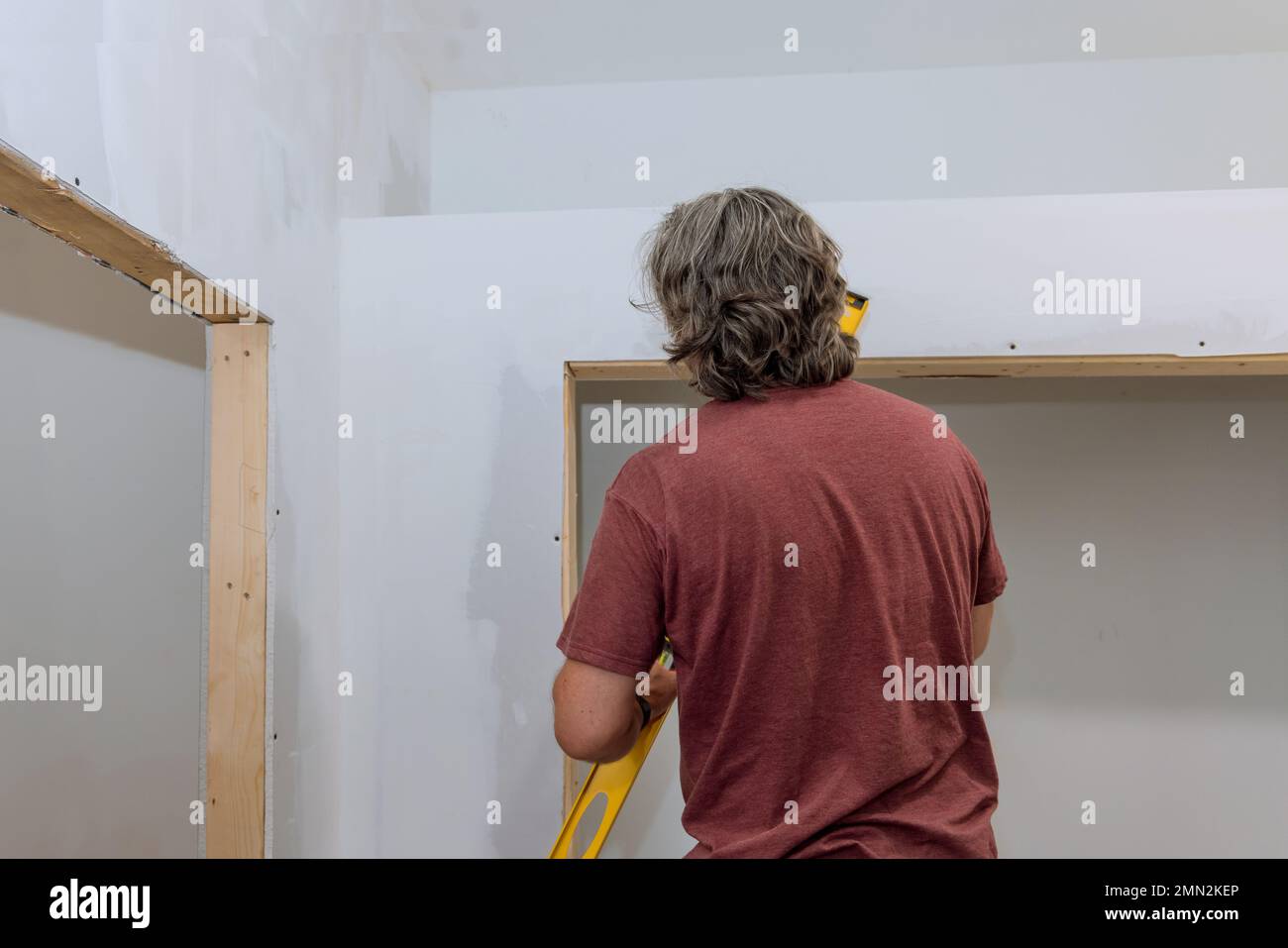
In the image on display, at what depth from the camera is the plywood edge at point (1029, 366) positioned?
175cm

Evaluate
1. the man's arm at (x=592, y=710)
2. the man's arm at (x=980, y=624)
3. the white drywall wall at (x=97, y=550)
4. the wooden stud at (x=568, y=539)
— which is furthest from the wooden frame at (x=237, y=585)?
the man's arm at (x=980, y=624)

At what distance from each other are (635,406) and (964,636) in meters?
1.68

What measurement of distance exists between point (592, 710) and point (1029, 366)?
1319 millimetres

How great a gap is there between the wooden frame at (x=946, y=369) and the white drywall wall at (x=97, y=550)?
816 mm

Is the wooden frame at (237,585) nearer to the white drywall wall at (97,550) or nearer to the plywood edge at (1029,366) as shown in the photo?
the white drywall wall at (97,550)

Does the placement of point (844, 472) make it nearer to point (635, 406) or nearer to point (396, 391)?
point (396, 391)

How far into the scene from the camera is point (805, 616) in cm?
88

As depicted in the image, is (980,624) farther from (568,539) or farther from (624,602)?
(568,539)

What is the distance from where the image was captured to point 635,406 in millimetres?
2521

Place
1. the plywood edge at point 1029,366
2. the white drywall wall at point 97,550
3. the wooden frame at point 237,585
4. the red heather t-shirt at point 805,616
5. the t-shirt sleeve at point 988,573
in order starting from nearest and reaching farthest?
the red heather t-shirt at point 805,616 → the t-shirt sleeve at point 988,573 → the wooden frame at point 237,585 → the plywood edge at point 1029,366 → the white drywall wall at point 97,550

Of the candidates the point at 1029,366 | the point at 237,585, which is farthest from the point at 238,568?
the point at 1029,366

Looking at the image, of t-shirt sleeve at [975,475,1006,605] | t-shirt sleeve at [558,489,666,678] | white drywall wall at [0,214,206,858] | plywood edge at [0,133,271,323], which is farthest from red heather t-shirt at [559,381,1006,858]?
white drywall wall at [0,214,206,858]

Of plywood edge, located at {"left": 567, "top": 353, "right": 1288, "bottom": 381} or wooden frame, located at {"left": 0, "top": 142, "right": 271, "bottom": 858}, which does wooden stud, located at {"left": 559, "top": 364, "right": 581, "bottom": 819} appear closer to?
plywood edge, located at {"left": 567, "top": 353, "right": 1288, "bottom": 381}
